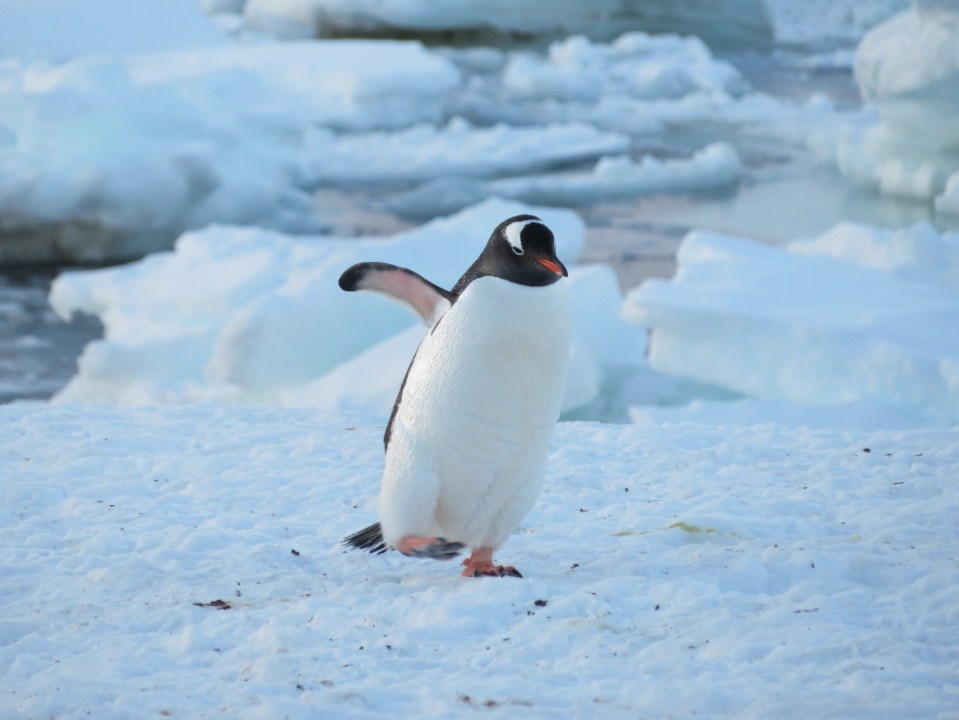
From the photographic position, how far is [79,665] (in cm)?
180

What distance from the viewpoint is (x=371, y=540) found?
2.31 m

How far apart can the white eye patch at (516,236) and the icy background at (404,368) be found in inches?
22.5

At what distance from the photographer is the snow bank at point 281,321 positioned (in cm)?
526

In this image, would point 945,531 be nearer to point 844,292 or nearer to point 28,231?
point 844,292

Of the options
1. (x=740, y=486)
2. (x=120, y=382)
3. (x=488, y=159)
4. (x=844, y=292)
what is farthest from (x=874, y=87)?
(x=740, y=486)

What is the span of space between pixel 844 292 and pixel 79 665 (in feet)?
13.0

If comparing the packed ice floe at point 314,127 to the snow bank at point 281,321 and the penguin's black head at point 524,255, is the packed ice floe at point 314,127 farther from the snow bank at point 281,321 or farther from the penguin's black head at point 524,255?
the penguin's black head at point 524,255

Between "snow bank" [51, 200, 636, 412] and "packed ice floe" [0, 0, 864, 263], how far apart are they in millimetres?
2003

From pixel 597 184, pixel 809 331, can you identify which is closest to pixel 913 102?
pixel 597 184

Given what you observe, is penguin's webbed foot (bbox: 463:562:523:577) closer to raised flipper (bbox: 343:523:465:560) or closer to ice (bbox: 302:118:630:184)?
raised flipper (bbox: 343:523:465:560)

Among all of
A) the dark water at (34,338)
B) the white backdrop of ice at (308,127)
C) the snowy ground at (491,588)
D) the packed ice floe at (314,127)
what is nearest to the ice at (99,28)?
the packed ice floe at (314,127)

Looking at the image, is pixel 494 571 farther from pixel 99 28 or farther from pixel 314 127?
pixel 99 28

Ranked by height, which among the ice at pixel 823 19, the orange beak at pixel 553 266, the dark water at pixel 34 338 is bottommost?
the dark water at pixel 34 338

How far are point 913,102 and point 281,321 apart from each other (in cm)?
572
